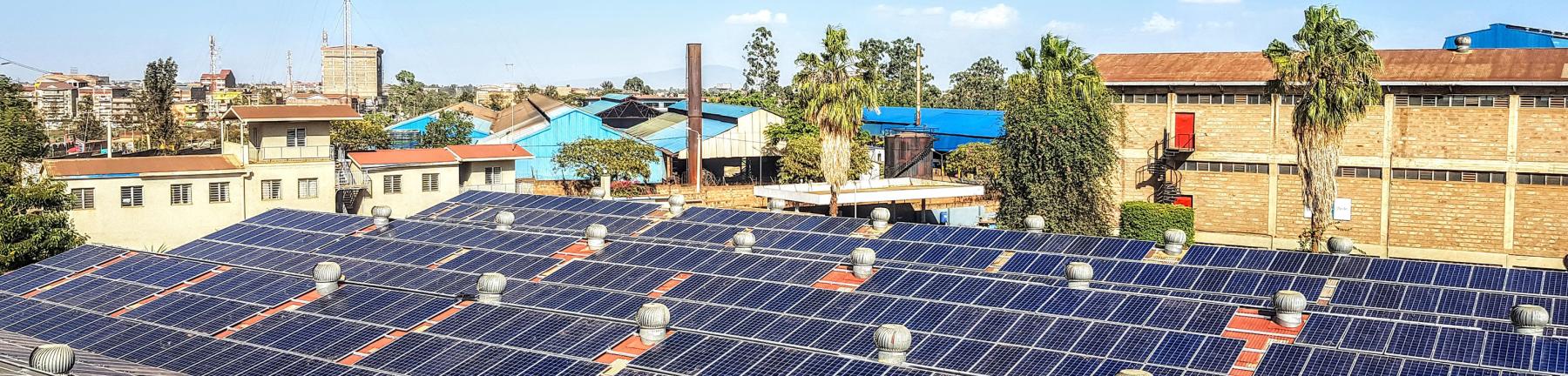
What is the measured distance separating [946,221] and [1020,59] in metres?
10.5

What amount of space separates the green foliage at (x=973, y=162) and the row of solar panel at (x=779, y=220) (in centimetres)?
3372

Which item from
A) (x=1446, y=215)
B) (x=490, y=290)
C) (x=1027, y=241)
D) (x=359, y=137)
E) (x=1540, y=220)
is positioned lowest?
(x=1540, y=220)

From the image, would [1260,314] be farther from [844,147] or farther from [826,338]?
[844,147]

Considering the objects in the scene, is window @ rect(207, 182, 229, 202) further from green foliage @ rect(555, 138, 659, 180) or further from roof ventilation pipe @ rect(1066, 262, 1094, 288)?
roof ventilation pipe @ rect(1066, 262, 1094, 288)

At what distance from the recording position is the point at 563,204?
4878 cm

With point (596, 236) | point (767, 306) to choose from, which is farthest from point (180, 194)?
point (767, 306)

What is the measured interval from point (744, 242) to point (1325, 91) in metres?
23.7

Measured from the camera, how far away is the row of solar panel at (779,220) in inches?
1590

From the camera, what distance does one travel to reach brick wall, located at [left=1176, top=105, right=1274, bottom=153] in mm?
60656

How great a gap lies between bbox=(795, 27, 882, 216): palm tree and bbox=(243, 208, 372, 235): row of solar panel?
19325 millimetres

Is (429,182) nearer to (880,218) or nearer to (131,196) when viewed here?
(131,196)

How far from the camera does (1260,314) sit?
2756cm

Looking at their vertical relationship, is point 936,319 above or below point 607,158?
below

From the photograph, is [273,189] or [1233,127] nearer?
[273,189]
